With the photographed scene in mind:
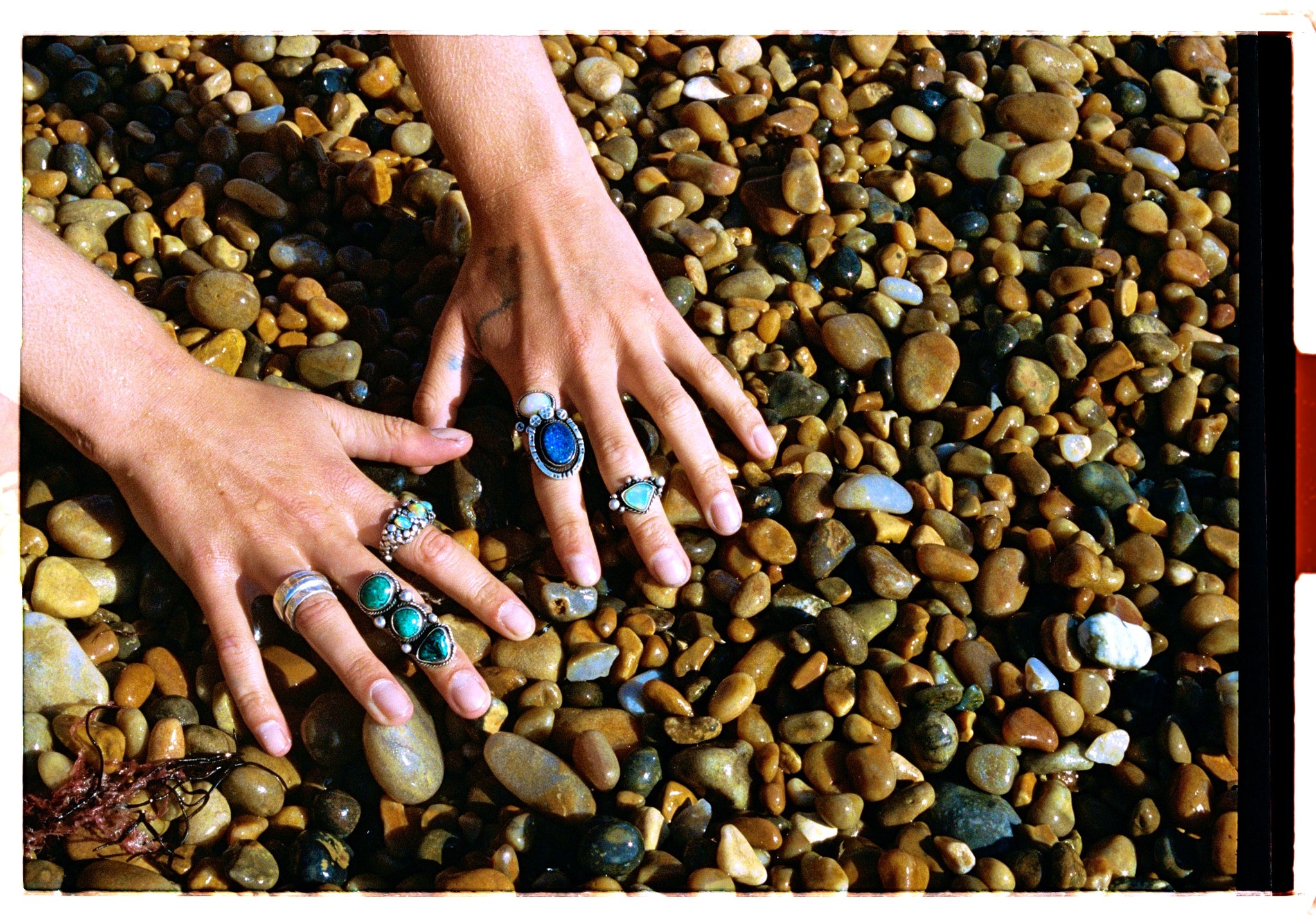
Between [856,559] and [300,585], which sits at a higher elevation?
[300,585]

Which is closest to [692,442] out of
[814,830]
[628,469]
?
[628,469]

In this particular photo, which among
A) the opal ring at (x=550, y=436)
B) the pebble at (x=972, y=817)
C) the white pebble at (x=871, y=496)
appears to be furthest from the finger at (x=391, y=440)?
the pebble at (x=972, y=817)

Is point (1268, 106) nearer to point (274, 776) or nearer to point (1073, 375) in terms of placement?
point (1073, 375)

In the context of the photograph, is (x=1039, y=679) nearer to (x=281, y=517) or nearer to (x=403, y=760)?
(x=403, y=760)

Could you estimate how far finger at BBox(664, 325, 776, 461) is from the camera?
1.64m

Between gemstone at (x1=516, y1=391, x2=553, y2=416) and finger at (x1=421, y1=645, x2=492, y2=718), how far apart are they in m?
0.40

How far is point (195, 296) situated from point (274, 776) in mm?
826

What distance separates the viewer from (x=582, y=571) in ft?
4.96

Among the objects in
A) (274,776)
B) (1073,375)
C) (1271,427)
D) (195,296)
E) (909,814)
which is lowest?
(909,814)

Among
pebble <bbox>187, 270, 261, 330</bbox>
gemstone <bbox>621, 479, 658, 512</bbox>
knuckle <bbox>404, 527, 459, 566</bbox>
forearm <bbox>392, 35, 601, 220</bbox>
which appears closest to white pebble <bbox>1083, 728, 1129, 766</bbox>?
gemstone <bbox>621, 479, 658, 512</bbox>

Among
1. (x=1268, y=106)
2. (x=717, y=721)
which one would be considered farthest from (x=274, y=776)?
(x=1268, y=106)

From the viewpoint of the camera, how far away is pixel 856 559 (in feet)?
5.04

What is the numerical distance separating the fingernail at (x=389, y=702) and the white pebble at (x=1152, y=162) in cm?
158

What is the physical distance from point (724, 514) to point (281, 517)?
0.65 metres
